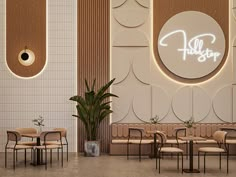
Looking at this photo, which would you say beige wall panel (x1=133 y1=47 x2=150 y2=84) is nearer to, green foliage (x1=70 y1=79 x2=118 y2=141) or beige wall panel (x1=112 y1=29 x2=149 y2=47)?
beige wall panel (x1=112 y1=29 x2=149 y2=47)

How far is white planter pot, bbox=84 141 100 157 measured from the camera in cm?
979

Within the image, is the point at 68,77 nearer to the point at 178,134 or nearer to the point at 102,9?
the point at 102,9

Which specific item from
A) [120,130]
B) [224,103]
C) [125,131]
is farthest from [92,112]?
[224,103]

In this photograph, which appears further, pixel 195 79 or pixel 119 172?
pixel 195 79

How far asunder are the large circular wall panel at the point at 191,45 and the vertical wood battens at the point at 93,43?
1.56 m

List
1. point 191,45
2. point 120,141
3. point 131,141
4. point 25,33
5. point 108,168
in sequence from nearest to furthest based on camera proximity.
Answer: point 108,168
point 131,141
point 120,141
point 25,33
point 191,45

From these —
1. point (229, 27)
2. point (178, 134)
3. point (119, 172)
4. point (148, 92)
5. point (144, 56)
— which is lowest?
point (119, 172)

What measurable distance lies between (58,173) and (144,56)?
4388 millimetres

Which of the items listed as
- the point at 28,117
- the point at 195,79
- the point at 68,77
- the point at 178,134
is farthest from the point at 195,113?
the point at 28,117

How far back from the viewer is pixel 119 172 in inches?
301

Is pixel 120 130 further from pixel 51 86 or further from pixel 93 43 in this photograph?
pixel 93 43

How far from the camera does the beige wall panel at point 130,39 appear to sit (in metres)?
10.5

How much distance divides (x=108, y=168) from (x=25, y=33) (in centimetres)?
460

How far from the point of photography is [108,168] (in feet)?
26.6
